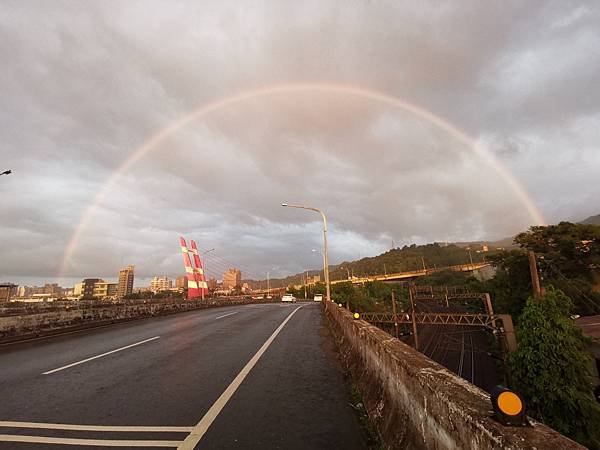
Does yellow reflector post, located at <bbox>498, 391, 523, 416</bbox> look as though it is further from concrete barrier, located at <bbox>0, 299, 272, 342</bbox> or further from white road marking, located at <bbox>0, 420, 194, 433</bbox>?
concrete barrier, located at <bbox>0, 299, 272, 342</bbox>

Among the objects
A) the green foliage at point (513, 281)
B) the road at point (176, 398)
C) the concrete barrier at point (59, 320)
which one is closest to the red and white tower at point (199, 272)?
the concrete barrier at point (59, 320)

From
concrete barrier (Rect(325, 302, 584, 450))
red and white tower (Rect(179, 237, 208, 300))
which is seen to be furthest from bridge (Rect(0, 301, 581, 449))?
red and white tower (Rect(179, 237, 208, 300))

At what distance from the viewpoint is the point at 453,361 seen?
39.8 metres

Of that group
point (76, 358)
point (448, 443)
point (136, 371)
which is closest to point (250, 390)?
point (136, 371)

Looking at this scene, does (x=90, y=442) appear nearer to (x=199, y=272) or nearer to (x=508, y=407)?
(x=508, y=407)

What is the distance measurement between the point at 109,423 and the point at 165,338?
831cm

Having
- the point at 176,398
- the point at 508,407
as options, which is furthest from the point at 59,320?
the point at 508,407

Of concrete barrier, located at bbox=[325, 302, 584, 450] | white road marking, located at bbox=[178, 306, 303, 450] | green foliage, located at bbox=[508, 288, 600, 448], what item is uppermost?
concrete barrier, located at bbox=[325, 302, 584, 450]

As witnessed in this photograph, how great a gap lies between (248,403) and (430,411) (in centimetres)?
339

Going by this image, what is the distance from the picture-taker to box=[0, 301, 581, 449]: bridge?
2736mm

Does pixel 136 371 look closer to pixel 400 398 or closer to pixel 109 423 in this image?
pixel 109 423

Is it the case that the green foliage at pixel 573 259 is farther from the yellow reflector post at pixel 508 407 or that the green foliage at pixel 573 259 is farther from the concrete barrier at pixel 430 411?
the yellow reflector post at pixel 508 407

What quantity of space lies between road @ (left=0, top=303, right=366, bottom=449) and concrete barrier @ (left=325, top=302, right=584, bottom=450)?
0.59 m

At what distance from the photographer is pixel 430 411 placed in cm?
287
